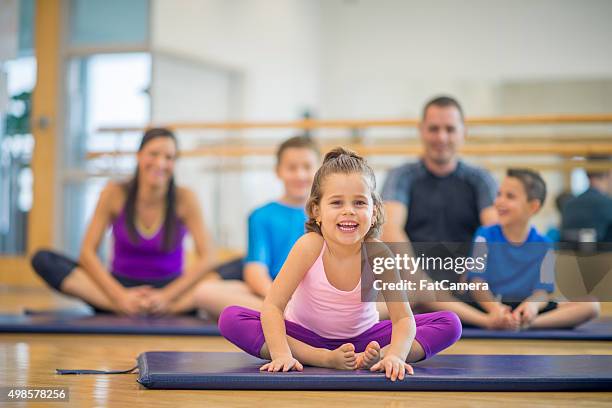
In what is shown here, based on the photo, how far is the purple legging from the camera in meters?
2.02

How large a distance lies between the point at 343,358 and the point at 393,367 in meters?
0.15

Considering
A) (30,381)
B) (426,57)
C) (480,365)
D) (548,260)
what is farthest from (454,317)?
(426,57)

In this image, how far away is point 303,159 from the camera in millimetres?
3115

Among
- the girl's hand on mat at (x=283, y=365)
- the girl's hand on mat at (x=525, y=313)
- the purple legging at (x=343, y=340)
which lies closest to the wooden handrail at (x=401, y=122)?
the girl's hand on mat at (x=525, y=313)

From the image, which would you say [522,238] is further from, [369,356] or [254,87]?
[254,87]

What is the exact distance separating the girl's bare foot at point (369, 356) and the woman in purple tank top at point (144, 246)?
1.60 metres

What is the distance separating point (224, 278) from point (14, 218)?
2841 mm

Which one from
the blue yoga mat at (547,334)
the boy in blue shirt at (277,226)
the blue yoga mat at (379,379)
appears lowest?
the blue yoga mat at (547,334)

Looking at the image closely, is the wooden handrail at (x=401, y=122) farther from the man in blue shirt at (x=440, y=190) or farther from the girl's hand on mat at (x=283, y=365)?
the girl's hand on mat at (x=283, y=365)

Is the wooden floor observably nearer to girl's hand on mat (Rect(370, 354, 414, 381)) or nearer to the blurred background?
girl's hand on mat (Rect(370, 354, 414, 381))

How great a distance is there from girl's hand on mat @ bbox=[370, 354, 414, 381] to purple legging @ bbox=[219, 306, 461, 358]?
0.15 metres

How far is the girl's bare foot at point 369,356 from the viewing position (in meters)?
1.89

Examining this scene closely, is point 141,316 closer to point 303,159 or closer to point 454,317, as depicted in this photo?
point 303,159

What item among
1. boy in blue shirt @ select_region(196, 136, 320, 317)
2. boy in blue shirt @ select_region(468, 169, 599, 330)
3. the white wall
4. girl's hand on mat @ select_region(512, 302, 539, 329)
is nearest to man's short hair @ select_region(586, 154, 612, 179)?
boy in blue shirt @ select_region(468, 169, 599, 330)
